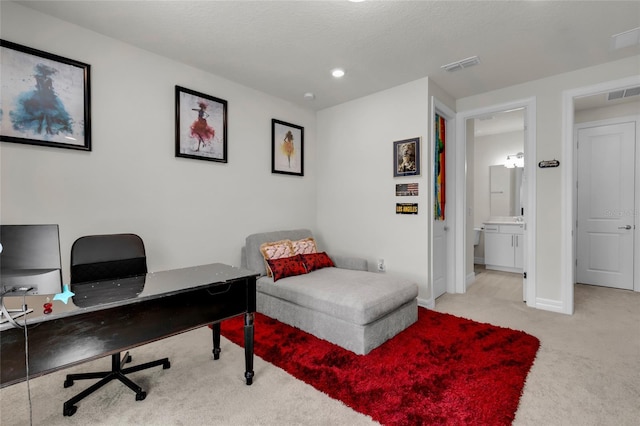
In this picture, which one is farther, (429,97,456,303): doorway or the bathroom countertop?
the bathroom countertop

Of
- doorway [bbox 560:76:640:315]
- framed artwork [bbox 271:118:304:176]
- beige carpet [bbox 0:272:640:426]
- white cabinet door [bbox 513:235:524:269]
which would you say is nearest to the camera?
beige carpet [bbox 0:272:640:426]

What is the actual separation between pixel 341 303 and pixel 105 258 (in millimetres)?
1788

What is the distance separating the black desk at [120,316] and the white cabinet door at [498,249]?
5133mm

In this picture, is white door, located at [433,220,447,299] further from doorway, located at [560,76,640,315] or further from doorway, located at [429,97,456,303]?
doorway, located at [560,76,640,315]

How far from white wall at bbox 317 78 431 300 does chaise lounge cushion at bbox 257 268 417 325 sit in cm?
70

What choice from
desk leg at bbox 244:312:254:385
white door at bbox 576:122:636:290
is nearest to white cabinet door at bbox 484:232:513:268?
white door at bbox 576:122:636:290

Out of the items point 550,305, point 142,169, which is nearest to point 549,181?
point 550,305

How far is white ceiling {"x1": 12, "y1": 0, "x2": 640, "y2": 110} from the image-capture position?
222cm

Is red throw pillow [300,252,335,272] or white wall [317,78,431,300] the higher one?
white wall [317,78,431,300]

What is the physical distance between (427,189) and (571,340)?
188 centimetres

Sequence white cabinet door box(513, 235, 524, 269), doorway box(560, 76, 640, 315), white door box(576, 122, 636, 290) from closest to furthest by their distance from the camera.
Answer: doorway box(560, 76, 640, 315) → white door box(576, 122, 636, 290) → white cabinet door box(513, 235, 524, 269)

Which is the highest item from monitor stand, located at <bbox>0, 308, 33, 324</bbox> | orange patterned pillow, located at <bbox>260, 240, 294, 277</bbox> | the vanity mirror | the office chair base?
the vanity mirror

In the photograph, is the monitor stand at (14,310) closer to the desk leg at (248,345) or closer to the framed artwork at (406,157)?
the desk leg at (248,345)

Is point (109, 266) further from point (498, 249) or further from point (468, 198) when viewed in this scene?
point (498, 249)
